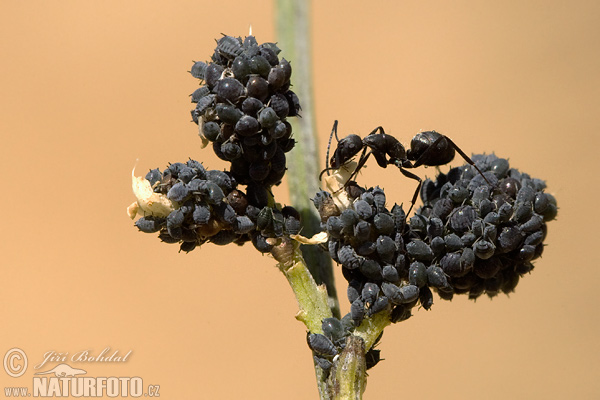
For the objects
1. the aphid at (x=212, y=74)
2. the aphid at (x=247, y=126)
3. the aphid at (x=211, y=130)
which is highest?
the aphid at (x=212, y=74)

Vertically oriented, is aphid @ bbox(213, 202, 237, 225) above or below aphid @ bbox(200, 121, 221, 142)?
below

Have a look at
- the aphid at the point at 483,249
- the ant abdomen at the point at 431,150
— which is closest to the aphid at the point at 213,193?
the aphid at the point at 483,249

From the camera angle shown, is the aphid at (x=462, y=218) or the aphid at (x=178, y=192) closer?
the aphid at (x=178, y=192)

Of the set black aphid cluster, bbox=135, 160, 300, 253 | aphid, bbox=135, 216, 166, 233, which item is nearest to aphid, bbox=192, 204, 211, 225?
black aphid cluster, bbox=135, 160, 300, 253

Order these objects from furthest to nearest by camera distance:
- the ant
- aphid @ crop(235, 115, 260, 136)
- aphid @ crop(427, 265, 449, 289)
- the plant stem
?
1. the ant
2. the plant stem
3. aphid @ crop(427, 265, 449, 289)
4. aphid @ crop(235, 115, 260, 136)

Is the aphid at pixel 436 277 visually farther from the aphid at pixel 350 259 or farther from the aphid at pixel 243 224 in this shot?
the aphid at pixel 243 224

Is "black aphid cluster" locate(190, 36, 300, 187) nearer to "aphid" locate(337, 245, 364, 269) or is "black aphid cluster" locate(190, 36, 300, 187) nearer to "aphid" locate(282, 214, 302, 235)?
"aphid" locate(282, 214, 302, 235)
